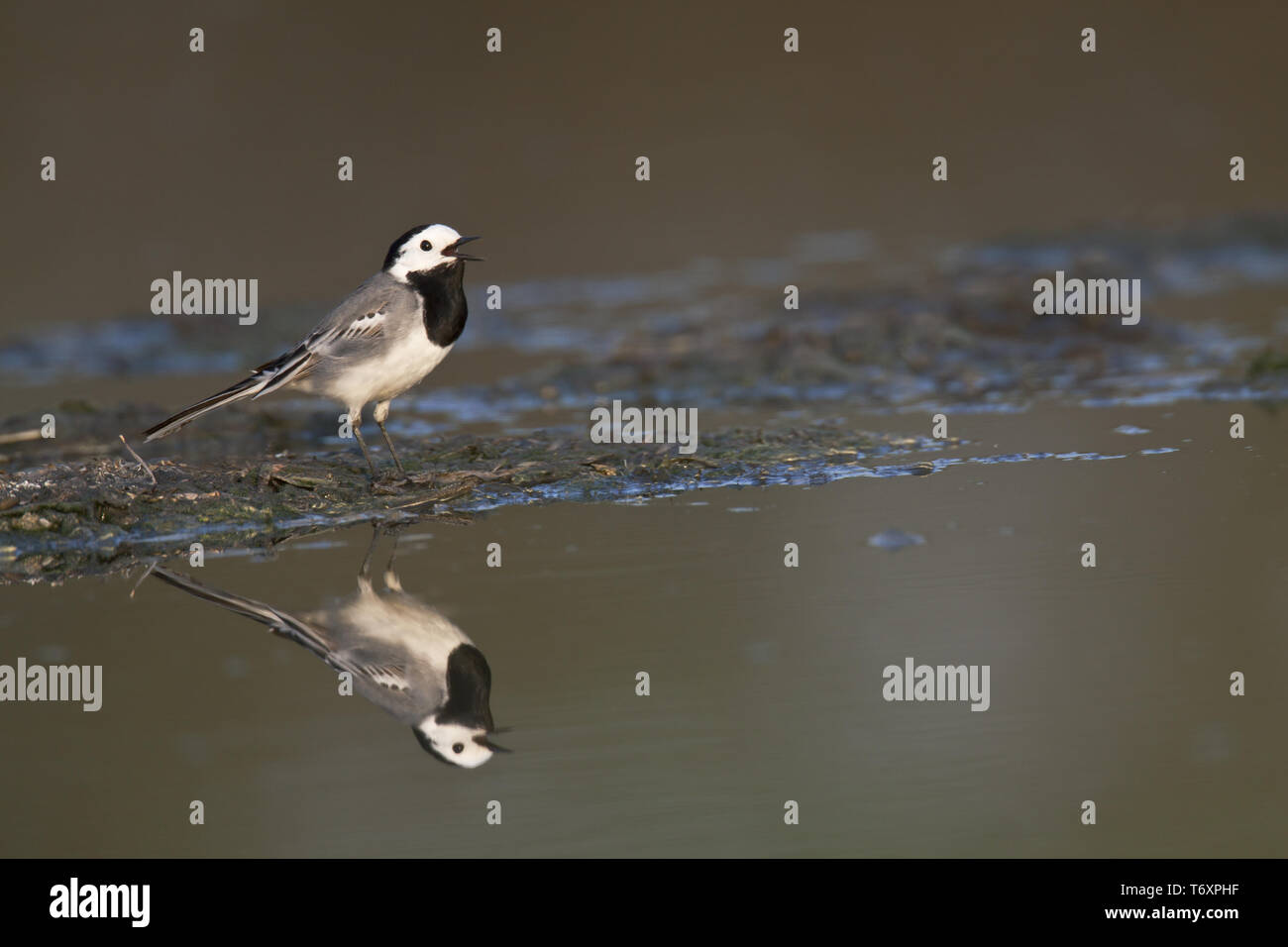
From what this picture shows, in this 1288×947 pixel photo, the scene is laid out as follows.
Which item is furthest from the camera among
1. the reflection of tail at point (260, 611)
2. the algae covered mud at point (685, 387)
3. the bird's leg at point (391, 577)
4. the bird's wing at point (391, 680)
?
the algae covered mud at point (685, 387)

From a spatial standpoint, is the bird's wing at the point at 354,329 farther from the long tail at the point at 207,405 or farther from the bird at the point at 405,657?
the bird at the point at 405,657

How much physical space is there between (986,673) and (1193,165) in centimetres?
1384

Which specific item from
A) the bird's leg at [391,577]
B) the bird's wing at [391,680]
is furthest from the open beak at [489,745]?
the bird's leg at [391,577]

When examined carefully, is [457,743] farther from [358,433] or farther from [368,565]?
[358,433]

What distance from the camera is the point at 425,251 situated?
22.7 ft

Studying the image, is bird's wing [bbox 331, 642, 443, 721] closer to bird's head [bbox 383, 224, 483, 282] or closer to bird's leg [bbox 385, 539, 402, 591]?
bird's leg [bbox 385, 539, 402, 591]

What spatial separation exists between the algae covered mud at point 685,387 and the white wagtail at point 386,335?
14.1 inches

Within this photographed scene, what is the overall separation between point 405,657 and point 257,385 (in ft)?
7.79

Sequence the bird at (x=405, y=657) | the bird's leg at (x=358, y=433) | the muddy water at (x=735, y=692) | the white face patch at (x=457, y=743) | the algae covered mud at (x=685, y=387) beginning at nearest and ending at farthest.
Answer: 1. the muddy water at (x=735, y=692)
2. the white face patch at (x=457, y=743)
3. the bird at (x=405, y=657)
4. the algae covered mud at (x=685, y=387)
5. the bird's leg at (x=358, y=433)

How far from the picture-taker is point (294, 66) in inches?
694

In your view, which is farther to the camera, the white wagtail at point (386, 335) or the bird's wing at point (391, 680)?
the white wagtail at point (386, 335)

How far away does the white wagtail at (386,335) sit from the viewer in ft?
22.3

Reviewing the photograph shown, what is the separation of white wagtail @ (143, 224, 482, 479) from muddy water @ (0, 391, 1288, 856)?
2.34ft

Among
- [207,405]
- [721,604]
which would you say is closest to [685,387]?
[207,405]
